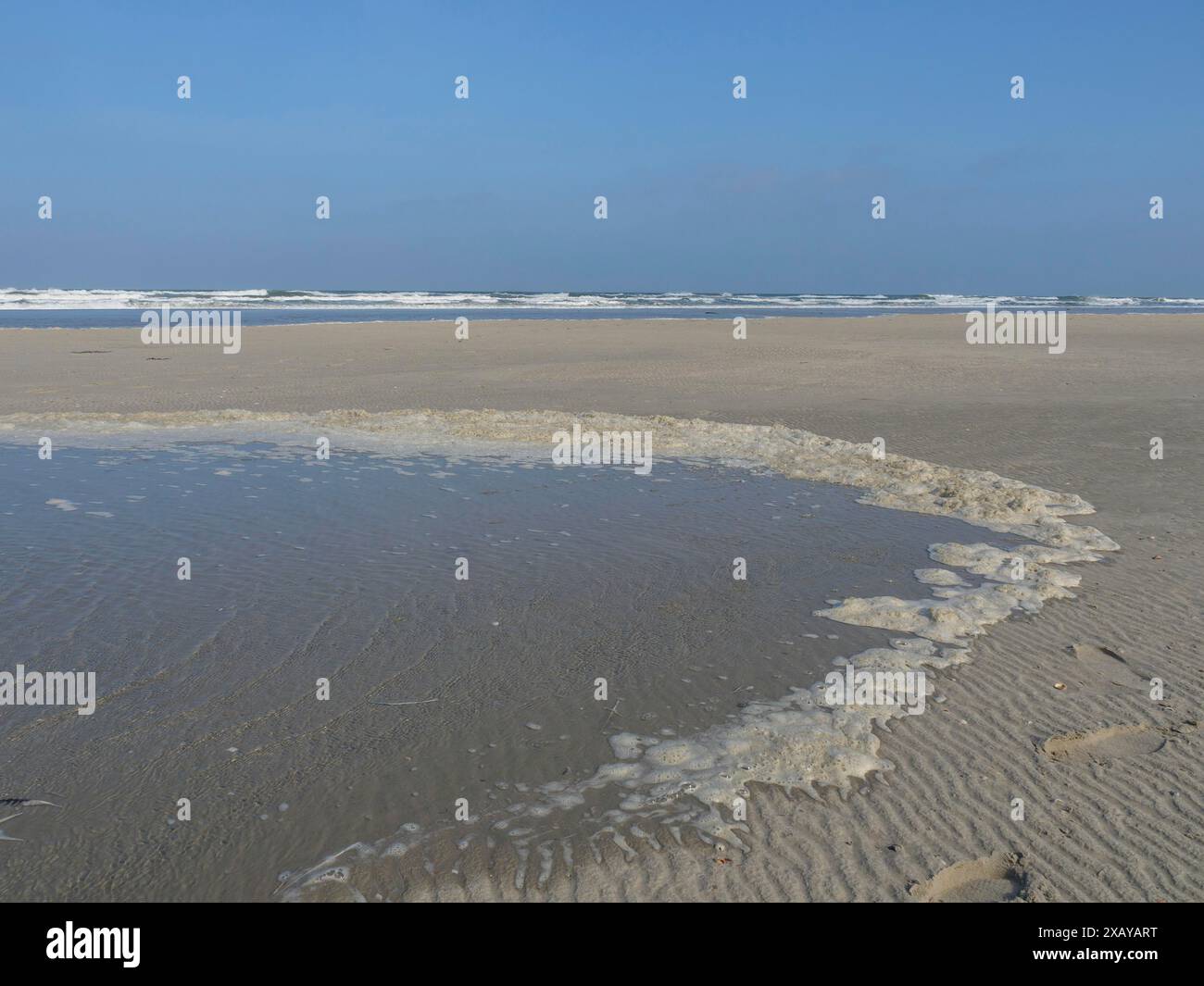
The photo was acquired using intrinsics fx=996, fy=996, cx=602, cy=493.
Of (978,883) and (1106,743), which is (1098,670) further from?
(978,883)

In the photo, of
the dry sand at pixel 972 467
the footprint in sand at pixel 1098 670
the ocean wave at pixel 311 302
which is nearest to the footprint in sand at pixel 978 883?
the dry sand at pixel 972 467

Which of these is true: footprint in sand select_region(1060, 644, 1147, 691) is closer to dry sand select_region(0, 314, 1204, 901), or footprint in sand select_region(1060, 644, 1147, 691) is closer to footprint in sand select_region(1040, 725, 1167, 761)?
dry sand select_region(0, 314, 1204, 901)

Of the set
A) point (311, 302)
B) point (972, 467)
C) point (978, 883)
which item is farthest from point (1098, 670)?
point (311, 302)

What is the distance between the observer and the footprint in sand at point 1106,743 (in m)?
4.64

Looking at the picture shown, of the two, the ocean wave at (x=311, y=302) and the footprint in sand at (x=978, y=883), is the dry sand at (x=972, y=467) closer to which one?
the footprint in sand at (x=978, y=883)

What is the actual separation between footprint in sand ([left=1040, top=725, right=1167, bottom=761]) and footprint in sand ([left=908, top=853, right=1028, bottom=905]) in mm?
1013

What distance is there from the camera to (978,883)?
12.1 feet

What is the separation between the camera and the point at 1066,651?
5.84 m

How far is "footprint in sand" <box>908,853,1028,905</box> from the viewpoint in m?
3.61

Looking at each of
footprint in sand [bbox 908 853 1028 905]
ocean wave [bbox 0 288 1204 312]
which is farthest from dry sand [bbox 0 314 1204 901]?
ocean wave [bbox 0 288 1204 312]

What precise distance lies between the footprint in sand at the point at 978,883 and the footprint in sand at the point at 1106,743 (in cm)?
101

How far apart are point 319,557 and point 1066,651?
5171mm
